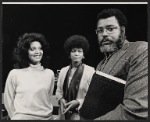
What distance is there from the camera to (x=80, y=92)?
1245mm

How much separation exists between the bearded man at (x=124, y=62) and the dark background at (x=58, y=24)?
0.04m

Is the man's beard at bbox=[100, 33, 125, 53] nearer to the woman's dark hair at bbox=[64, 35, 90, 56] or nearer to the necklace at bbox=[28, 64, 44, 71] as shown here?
the woman's dark hair at bbox=[64, 35, 90, 56]

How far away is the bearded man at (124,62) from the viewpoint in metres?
1.08

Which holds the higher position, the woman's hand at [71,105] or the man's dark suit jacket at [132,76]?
the man's dark suit jacket at [132,76]

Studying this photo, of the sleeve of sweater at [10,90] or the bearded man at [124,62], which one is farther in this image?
the sleeve of sweater at [10,90]

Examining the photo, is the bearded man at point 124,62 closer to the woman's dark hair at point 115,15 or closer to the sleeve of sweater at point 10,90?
the woman's dark hair at point 115,15


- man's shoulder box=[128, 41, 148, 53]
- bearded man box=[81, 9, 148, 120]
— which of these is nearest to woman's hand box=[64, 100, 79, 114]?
bearded man box=[81, 9, 148, 120]

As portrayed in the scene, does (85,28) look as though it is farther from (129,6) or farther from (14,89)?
(14,89)

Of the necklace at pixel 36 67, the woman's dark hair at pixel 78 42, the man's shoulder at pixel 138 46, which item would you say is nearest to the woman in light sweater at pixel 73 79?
the woman's dark hair at pixel 78 42

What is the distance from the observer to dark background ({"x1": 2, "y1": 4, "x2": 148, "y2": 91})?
125 cm

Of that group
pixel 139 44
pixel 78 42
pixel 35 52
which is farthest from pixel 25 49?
pixel 139 44

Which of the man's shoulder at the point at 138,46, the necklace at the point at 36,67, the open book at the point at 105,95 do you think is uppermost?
the man's shoulder at the point at 138,46

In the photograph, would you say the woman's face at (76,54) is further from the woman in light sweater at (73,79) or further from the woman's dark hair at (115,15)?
the woman's dark hair at (115,15)

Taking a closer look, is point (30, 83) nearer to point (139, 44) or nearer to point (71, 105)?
point (71, 105)
